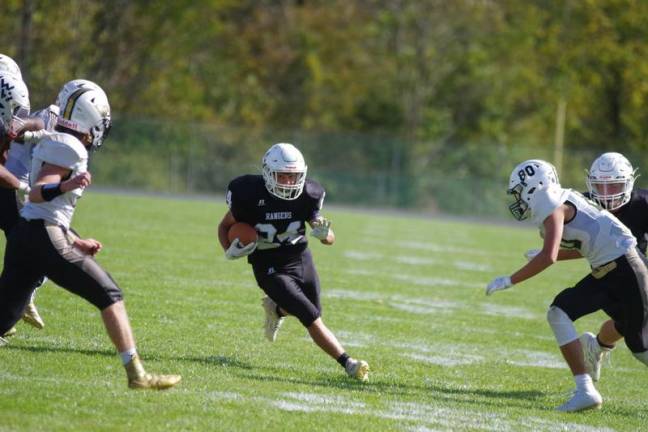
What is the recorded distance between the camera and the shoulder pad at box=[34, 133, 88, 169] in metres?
4.80

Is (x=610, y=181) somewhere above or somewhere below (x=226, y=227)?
above

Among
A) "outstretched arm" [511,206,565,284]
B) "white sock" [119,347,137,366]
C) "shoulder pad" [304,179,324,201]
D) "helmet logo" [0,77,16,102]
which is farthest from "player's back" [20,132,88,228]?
"outstretched arm" [511,206,565,284]

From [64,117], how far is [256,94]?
86.9ft

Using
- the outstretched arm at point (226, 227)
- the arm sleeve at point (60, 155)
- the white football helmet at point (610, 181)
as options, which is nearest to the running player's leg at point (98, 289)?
the arm sleeve at point (60, 155)

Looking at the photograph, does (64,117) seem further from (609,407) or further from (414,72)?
(414,72)

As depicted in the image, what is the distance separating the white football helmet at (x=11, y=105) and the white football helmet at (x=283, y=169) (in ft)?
5.29

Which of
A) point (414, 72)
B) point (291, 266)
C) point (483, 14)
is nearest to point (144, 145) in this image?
point (414, 72)

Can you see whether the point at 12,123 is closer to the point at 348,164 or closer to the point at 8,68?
the point at 8,68

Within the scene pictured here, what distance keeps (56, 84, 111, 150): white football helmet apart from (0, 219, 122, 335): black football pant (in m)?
0.53

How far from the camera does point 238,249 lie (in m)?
5.84

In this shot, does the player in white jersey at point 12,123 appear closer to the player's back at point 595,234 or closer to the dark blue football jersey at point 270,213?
the dark blue football jersey at point 270,213

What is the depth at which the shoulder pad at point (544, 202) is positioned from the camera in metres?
5.46

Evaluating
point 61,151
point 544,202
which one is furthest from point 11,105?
point 544,202

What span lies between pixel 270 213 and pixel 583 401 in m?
2.17
